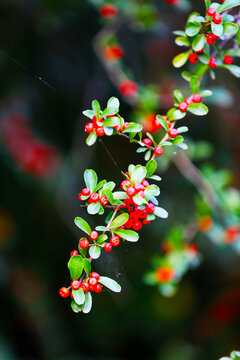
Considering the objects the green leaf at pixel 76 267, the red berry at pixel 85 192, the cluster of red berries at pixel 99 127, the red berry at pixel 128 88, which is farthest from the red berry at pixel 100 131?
the red berry at pixel 128 88

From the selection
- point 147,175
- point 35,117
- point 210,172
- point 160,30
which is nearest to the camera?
point 147,175

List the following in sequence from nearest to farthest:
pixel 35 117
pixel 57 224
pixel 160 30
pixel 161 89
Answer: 1. pixel 160 30
2. pixel 161 89
3. pixel 35 117
4. pixel 57 224

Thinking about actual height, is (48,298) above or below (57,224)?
below

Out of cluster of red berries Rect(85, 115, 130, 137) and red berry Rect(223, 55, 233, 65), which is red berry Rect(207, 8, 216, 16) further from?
cluster of red berries Rect(85, 115, 130, 137)

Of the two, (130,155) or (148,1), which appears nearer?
(148,1)

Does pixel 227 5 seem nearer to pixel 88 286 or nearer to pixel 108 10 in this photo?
pixel 88 286

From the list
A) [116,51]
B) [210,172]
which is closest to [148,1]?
[116,51]

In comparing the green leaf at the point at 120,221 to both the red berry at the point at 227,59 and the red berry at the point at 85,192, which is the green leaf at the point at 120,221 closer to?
the red berry at the point at 85,192

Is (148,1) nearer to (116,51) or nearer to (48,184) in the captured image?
(116,51)

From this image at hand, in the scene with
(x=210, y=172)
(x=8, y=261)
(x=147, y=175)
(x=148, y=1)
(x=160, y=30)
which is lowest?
(x=147, y=175)
